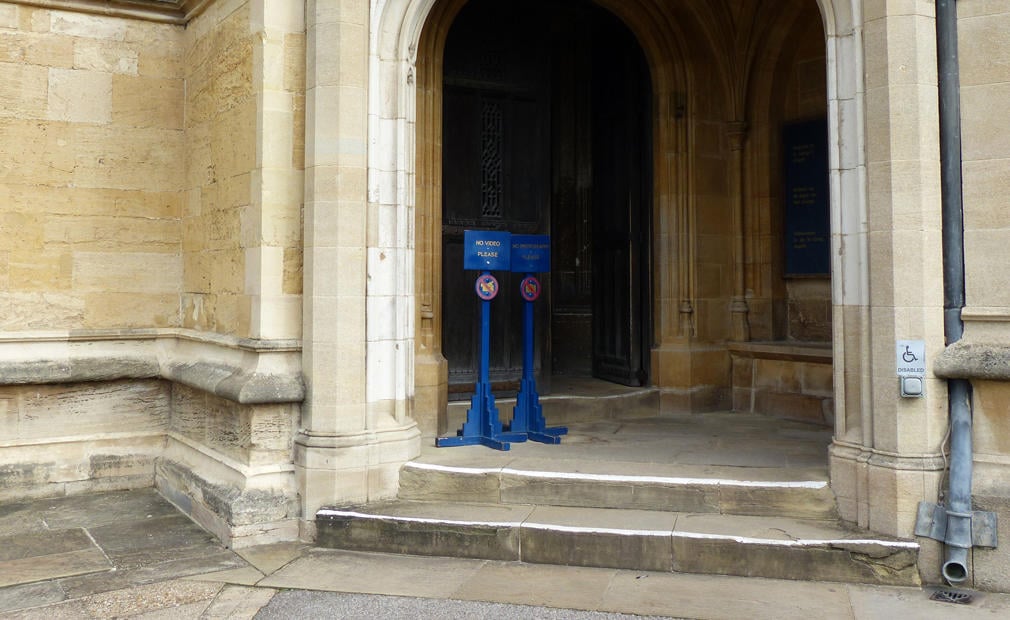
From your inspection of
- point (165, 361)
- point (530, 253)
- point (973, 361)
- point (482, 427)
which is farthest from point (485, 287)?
point (973, 361)

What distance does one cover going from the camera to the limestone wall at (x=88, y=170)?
6430 millimetres

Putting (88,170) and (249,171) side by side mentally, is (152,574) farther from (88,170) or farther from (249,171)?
(88,170)

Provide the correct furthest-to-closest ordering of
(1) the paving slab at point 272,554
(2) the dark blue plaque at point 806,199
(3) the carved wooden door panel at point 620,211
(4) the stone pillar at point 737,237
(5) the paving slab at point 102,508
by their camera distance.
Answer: (3) the carved wooden door panel at point 620,211, (4) the stone pillar at point 737,237, (2) the dark blue plaque at point 806,199, (5) the paving slab at point 102,508, (1) the paving slab at point 272,554

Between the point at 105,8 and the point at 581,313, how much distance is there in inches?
227

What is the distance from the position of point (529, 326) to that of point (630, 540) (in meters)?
2.39

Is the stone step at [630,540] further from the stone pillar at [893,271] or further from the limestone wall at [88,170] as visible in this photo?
the limestone wall at [88,170]

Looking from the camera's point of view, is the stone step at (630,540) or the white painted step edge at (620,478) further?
the white painted step edge at (620,478)

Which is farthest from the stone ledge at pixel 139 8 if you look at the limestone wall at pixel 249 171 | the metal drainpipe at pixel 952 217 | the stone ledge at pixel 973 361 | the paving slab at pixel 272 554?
the stone ledge at pixel 973 361

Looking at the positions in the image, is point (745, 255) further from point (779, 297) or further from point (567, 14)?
point (567, 14)

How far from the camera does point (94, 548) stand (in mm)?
5086

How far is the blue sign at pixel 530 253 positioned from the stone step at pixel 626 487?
167cm

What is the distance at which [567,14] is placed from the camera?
370 inches

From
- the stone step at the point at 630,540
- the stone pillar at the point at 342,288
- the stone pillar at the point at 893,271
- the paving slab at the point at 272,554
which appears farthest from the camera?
the stone pillar at the point at 342,288

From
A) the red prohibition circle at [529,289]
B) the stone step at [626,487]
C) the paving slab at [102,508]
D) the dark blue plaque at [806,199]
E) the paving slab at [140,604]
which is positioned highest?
the dark blue plaque at [806,199]
